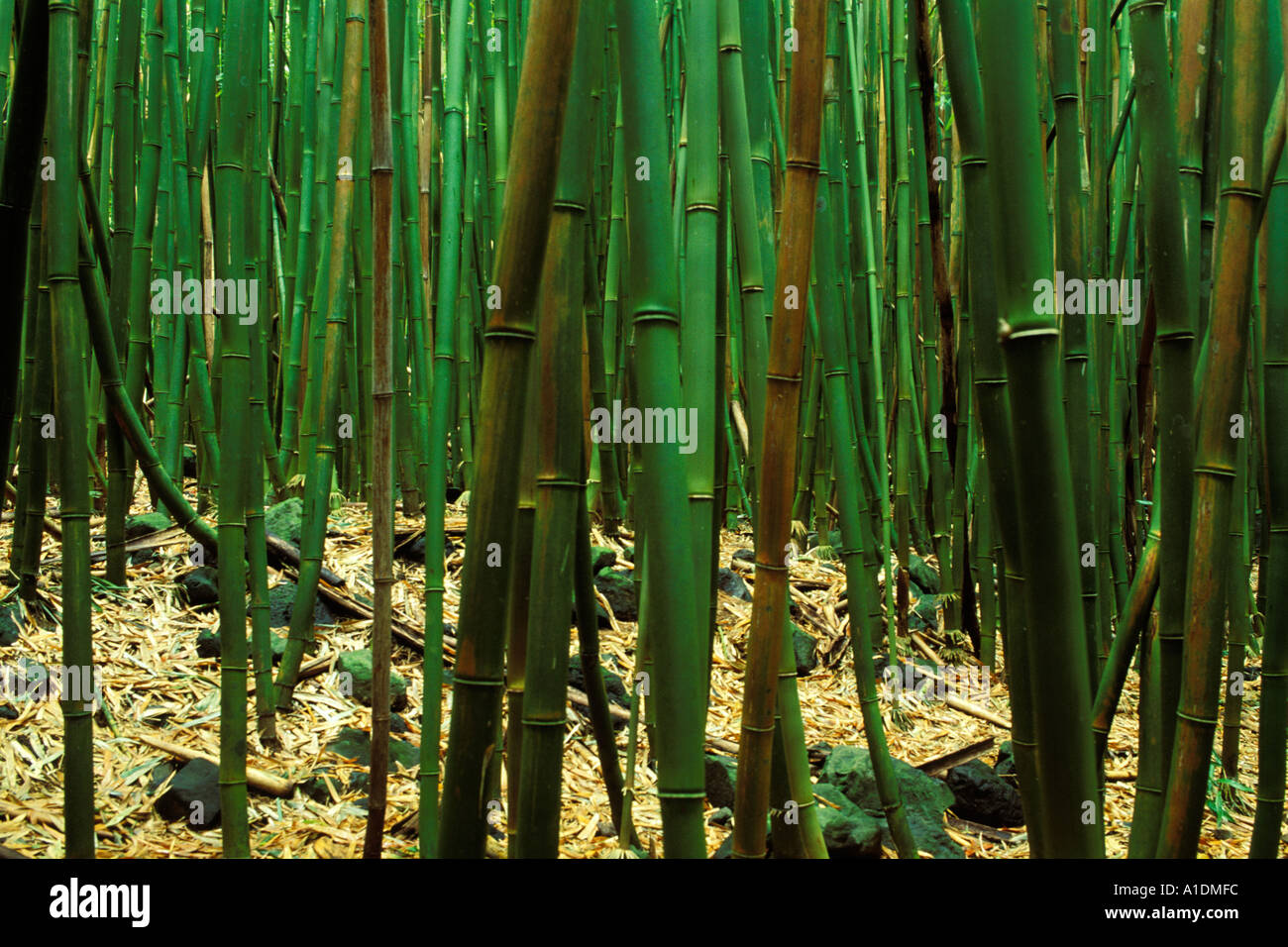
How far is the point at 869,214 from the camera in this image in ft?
4.74

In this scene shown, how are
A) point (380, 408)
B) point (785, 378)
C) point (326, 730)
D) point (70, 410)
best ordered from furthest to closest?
point (326, 730), point (380, 408), point (70, 410), point (785, 378)

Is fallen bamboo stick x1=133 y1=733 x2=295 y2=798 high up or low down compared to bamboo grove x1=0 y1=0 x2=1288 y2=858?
down

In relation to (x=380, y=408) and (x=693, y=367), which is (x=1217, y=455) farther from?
(x=380, y=408)

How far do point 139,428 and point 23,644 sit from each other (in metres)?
0.59

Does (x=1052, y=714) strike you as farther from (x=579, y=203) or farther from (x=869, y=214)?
(x=869, y=214)

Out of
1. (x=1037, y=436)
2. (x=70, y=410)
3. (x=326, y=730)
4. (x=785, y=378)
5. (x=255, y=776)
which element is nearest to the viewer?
(x=1037, y=436)

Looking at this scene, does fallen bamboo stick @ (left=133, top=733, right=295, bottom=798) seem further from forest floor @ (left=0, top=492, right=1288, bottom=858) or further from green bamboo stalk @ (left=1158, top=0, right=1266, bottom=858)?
green bamboo stalk @ (left=1158, top=0, right=1266, bottom=858)

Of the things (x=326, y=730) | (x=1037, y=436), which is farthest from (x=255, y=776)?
(x=1037, y=436)

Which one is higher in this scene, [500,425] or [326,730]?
[500,425]

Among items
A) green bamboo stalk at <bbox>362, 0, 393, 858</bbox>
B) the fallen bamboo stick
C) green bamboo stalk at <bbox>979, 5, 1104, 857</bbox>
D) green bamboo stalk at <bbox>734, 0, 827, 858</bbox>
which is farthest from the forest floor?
green bamboo stalk at <bbox>979, 5, 1104, 857</bbox>

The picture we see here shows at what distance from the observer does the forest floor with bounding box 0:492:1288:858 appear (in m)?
1.07

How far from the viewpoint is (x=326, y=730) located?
52.0 inches

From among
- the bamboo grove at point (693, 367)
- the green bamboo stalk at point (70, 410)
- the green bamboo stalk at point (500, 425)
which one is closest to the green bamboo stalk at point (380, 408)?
the bamboo grove at point (693, 367)
